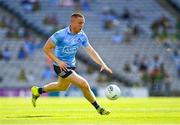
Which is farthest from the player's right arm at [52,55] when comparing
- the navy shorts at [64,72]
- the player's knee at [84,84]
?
the player's knee at [84,84]

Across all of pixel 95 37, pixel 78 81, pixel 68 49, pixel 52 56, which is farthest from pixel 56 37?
pixel 95 37

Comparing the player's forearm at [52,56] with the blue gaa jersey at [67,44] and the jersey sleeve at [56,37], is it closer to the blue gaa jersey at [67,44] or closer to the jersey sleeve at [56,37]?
the jersey sleeve at [56,37]

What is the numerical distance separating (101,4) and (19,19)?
539 centimetres

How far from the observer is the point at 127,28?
43156mm

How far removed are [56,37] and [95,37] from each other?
25.6 m

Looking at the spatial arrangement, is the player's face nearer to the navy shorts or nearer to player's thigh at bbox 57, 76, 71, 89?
the navy shorts

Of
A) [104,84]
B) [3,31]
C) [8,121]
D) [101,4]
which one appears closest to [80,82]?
[8,121]

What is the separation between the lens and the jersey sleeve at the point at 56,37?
1731cm

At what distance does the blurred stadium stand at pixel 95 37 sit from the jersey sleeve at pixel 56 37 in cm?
2187

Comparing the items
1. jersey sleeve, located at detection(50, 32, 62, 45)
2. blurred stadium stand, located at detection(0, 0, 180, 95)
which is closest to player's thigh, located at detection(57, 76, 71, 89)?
jersey sleeve, located at detection(50, 32, 62, 45)

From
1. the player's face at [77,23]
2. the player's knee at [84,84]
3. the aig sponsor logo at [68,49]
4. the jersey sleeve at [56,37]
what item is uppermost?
the player's face at [77,23]

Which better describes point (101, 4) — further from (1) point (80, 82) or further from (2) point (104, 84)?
(1) point (80, 82)

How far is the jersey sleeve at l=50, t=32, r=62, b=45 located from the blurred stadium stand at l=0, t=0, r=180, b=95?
21.9 meters

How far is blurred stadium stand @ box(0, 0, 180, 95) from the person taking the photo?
1587 inches
